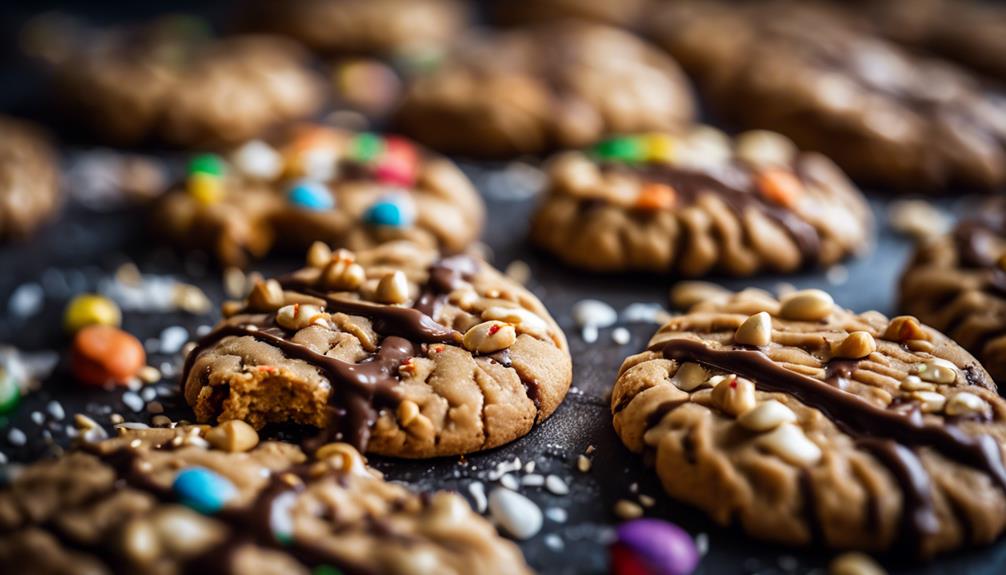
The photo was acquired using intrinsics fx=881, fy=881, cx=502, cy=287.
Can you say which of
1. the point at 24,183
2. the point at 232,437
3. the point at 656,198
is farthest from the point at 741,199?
the point at 24,183

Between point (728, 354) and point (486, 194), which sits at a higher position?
point (728, 354)

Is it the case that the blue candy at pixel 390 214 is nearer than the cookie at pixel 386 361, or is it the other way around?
the cookie at pixel 386 361

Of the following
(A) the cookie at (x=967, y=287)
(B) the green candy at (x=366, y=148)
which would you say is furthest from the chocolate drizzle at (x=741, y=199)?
(B) the green candy at (x=366, y=148)

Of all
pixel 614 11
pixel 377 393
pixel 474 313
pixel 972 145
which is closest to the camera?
pixel 377 393

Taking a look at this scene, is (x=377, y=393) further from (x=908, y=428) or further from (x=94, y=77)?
(x=94, y=77)

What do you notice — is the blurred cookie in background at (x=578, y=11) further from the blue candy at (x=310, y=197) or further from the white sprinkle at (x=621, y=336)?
the white sprinkle at (x=621, y=336)

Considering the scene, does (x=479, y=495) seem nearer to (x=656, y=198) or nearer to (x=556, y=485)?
(x=556, y=485)

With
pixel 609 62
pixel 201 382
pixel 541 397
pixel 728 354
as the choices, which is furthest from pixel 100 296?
pixel 609 62
